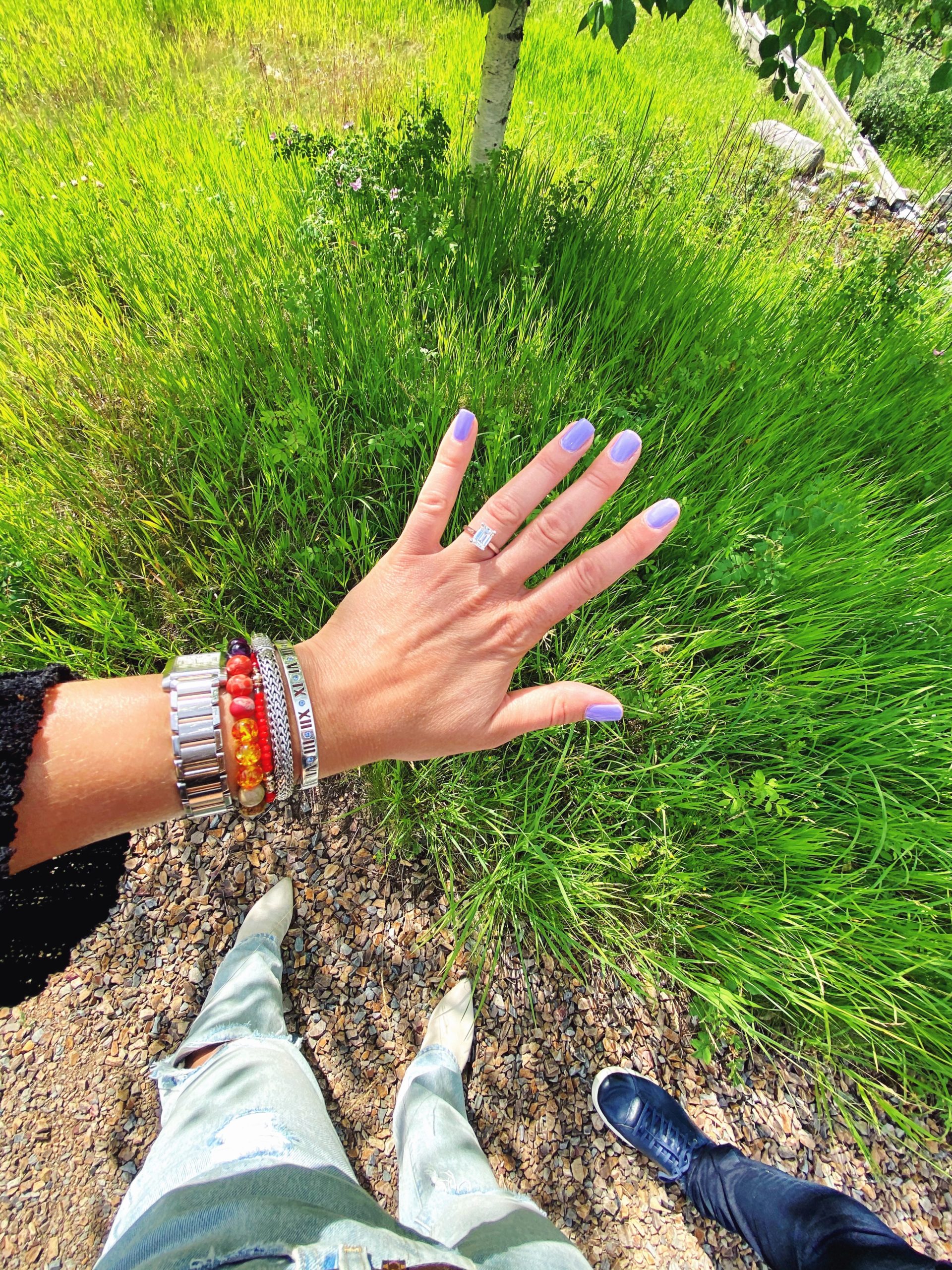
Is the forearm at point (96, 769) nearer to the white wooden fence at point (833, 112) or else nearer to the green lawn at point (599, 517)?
the green lawn at point (599, 517)

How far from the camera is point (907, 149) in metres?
5.66

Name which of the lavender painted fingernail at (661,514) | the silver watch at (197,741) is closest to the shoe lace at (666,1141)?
the silver watch at (197,741)

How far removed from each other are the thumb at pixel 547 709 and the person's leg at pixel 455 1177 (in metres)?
0.90

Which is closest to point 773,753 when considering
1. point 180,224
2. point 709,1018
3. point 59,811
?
point 709,1018

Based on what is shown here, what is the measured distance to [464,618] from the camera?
4.28 feet

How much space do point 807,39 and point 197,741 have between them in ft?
8.67

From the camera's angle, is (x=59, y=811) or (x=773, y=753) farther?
(x=773, y=753)

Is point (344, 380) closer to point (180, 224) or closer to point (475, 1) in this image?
point (180, 224)

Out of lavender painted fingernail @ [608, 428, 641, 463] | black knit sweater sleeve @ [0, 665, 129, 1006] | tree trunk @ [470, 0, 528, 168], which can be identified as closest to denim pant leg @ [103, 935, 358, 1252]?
black knit sweater sleeve @ [0, 665, 129, 1006]

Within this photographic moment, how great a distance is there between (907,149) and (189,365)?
775 centimetres

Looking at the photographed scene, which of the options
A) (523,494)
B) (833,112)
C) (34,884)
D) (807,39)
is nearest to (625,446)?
(523,494)

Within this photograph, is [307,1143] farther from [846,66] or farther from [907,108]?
[907,108]

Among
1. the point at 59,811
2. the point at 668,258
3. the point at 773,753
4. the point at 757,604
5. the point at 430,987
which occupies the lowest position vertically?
the point at 430,987

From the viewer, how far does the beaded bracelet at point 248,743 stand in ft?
3.59
